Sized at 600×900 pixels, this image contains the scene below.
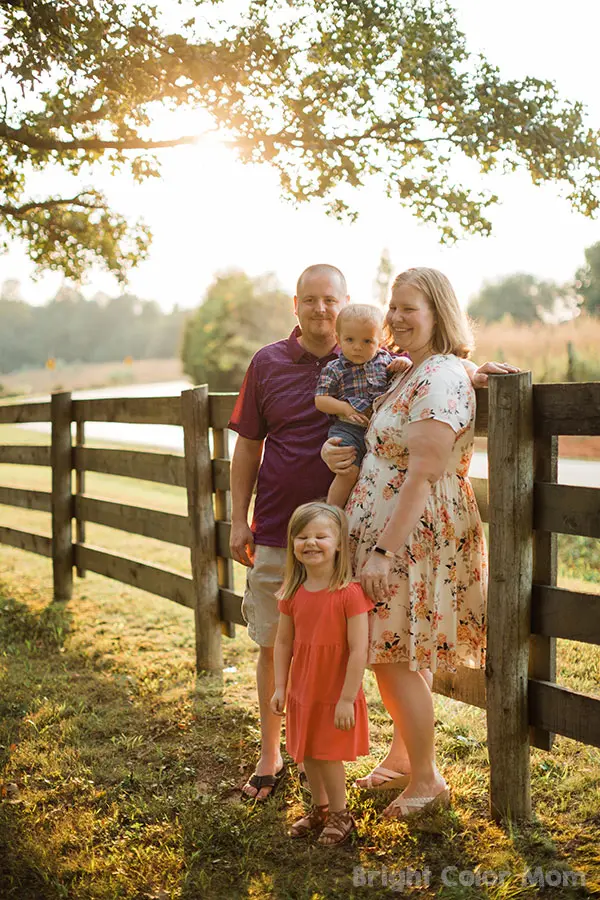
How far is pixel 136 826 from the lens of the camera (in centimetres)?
333

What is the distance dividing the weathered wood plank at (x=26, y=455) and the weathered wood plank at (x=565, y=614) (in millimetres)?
5377

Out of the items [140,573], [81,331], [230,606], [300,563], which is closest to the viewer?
[300,563]

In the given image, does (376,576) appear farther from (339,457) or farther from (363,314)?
(363,314)

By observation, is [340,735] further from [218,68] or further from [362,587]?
[218,68]

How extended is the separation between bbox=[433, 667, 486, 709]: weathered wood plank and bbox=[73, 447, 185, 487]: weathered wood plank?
2.36m

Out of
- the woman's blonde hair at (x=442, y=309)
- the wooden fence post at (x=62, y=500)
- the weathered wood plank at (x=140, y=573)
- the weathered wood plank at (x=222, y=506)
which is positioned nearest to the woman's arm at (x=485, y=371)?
the woman's blonde hair at (x=442, y=309)

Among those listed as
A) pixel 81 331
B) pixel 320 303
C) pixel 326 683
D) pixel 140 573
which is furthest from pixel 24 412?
pixel 81 331

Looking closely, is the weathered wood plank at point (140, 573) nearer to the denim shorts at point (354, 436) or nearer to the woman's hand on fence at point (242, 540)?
the woman's hand on fence at point (242, 540)

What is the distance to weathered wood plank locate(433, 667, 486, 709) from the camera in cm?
356

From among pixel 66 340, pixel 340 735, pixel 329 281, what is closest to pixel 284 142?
pixel 329 281

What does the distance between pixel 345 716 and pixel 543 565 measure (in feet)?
3.06

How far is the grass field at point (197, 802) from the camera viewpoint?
2.93 metres

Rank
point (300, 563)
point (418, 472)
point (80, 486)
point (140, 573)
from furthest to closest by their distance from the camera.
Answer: point (80, 486), point (140, 573), point (300, 563), point (418, 472)

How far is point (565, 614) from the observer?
3.08 metres
